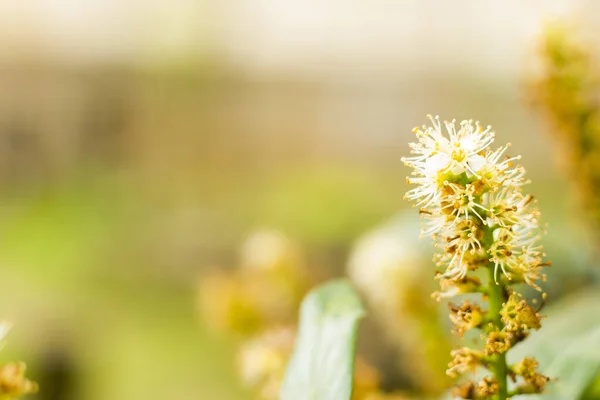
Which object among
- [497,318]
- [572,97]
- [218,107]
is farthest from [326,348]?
[218,107]

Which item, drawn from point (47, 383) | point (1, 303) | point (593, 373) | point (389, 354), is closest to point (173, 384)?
point (47, 383)

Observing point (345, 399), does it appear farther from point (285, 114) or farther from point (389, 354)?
point (285, 114)

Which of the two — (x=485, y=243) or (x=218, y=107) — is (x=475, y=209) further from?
(x=218, y=107)

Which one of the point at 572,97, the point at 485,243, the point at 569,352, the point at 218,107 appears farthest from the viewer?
the point at 218,107

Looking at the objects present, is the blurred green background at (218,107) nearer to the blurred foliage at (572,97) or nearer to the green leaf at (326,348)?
the blurred foliage at (572,97)

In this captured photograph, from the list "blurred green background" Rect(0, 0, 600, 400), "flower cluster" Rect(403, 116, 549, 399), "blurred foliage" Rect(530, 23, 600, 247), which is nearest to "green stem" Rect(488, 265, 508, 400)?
"flower cluster" Rect(403, 116, 549, 399)

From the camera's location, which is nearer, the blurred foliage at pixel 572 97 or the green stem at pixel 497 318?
the green stem at pixel 497 318

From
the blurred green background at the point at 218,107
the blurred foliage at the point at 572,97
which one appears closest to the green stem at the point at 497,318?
the blurred foliage at the point at 572,97

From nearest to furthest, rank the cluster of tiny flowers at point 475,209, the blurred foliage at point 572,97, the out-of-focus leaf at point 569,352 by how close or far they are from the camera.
Result: the cluster of tiny flowers at point 475,209
the out-of-focus leaf at point 569,352
the blurred foliage at point 572,97
